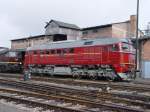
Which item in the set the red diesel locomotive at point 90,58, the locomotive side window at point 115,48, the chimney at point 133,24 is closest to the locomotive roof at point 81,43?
the red diesel locomotive at point 90,58

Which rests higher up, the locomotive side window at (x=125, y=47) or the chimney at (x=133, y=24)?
the chimney at (x=133, y=24)

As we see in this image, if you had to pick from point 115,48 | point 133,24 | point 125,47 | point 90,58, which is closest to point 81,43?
point 90,58

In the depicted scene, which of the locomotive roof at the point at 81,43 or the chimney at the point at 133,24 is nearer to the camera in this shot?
the locomotive roof at the point at 81,43

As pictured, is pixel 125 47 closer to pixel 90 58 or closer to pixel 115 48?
pixel 115 48

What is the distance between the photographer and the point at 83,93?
48.5ft

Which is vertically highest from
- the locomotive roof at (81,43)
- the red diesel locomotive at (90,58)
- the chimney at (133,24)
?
the chimney at (133,24)

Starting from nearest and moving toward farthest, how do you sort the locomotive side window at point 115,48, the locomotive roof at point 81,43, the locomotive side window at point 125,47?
the locomotive side window at point 115,48 < the locomotive side window at point 125,47 < the locomotive roof at point 81,43

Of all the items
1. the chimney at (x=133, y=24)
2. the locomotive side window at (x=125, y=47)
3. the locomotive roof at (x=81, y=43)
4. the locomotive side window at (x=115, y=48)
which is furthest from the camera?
the chimney at (x=133, y=24)

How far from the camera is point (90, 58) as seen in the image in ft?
82.9

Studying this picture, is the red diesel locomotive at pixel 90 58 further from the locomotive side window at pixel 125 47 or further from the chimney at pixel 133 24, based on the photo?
the chimney at pixel 133 24

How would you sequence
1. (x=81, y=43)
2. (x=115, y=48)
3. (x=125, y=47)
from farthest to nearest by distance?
(x=81, y=43)
(x=125, y=47)
(x=115, y=48)

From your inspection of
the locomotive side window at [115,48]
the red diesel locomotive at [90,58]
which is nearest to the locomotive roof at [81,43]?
the red diesel locomotive at [90,58]

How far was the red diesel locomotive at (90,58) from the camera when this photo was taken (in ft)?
76.9

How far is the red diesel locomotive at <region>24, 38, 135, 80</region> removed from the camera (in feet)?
76.9
